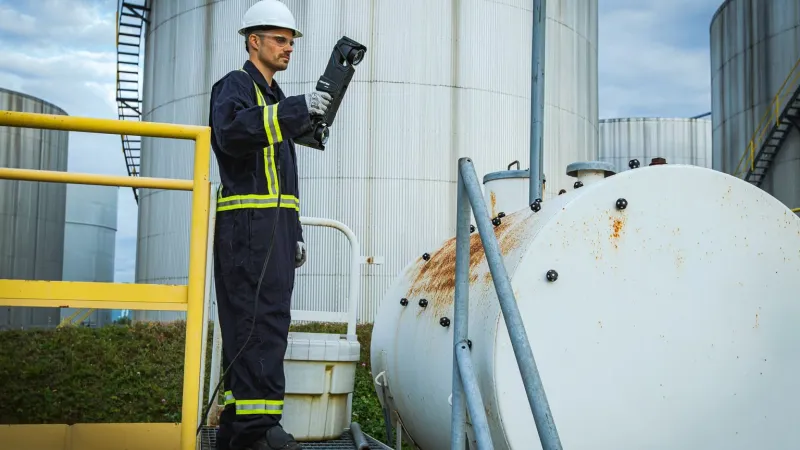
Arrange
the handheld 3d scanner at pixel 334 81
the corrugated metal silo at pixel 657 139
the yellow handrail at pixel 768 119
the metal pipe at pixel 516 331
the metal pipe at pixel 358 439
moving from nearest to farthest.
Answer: the metal pipe at pixel 516 331, the handheld 3d scanner at pixel 334 81, the metal pipe at pixel 358 439, the yellow handrail at pixel 768 119, the corrugated metal silo at pixel 657 139

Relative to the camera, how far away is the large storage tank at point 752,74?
18.2 m

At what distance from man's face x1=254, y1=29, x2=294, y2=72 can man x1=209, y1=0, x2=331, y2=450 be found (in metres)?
0.20

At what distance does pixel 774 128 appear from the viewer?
18500 millimetres

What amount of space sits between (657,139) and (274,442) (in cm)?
3111

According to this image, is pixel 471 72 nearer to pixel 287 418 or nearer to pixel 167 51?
pixel 167 51

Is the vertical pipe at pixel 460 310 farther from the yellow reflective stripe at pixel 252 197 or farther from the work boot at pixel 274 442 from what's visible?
the yellow reflective stripe at pixel 252 197

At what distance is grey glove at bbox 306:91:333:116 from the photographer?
3.83 m

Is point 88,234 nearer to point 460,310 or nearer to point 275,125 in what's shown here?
point 275,125

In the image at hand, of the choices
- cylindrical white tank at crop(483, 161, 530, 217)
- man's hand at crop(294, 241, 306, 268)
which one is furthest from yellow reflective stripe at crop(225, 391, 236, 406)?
cylindrical white tank at crop(483, 161, 530, 217)

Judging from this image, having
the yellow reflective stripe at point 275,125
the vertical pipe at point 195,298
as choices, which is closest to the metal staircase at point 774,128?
the yellow reflective stripe at point 275,125

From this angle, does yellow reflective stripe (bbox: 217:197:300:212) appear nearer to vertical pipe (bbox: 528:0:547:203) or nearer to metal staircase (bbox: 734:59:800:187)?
vertical pipe (bbox: 528:0:547:203)

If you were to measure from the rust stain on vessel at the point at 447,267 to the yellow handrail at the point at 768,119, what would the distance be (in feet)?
50.2

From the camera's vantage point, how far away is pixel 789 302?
3.75 m

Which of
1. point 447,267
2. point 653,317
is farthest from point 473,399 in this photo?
point 447,267
